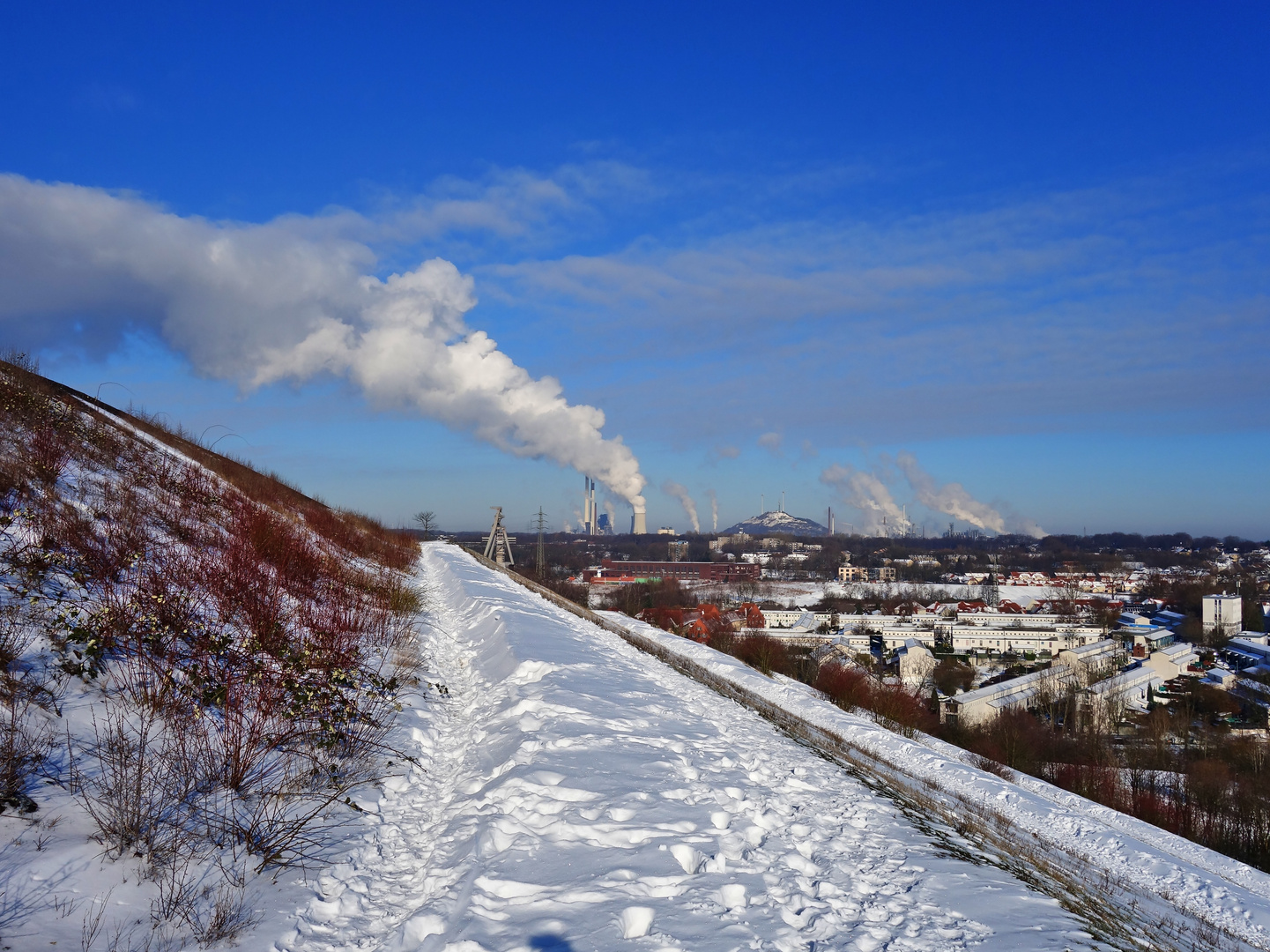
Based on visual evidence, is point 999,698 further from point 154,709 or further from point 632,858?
point 154,709

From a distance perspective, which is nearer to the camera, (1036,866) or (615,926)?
(615,926)

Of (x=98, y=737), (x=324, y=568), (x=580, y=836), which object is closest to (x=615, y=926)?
(x=580, y=836)

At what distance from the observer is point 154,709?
416 centimetres

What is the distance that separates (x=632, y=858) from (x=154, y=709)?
303 cm

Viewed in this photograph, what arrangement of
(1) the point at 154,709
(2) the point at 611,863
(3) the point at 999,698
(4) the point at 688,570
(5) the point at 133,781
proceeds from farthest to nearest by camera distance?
(4) the point at 688,570, (3) the point at 999,698, (1) the point at 154,709, (2) the point at 611,863, (5) the point at 133,781

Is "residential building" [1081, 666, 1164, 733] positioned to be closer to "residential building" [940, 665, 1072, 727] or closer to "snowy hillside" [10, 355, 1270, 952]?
"residential building" [940, 665, 1072, 727]

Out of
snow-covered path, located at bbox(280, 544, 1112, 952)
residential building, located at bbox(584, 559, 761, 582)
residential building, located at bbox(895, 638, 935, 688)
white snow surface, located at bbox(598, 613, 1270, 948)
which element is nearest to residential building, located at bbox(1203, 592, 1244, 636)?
residential building, located at bbox(895, 638, 935, 688)

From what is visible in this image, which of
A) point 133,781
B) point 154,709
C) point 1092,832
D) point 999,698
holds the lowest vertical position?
point 999,698

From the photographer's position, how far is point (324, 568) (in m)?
11.2

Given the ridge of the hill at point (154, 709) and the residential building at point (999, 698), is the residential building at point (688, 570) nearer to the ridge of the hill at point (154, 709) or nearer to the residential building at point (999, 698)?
the residential building at point (999, 698)

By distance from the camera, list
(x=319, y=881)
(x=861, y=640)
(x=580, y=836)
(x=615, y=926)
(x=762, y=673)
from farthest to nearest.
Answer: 1. (x=861, y=640)
2. (x=762, y=673)
3. (x=580, y=836)
4. (x=319, y=881)
5. (x=615, y=926)

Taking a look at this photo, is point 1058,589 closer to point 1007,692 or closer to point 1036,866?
point 1007,692

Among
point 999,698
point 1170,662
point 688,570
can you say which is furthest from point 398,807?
point 688,570

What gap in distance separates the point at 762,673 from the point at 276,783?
583 inches
